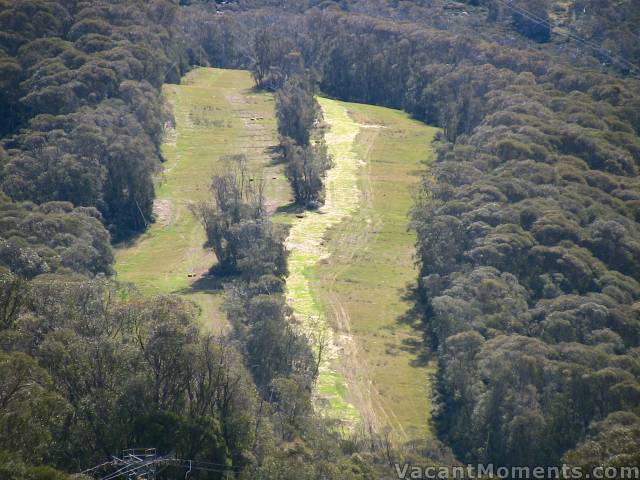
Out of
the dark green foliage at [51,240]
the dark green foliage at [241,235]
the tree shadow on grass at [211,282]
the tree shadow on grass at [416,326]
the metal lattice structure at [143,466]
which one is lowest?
the tree shadow on grass at [211,282]

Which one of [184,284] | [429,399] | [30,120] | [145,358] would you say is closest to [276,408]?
[145,358]

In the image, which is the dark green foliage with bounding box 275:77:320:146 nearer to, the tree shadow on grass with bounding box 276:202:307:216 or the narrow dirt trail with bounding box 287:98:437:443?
the narrow dirt trail with bounding box 287:98:437:443

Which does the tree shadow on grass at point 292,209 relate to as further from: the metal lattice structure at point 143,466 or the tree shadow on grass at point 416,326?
the metal lattice structure at point 143,466

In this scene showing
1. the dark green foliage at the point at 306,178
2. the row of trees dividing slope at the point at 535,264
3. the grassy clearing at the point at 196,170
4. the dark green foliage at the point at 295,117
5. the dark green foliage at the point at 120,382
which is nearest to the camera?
the dark green foliage at the point at 120,382

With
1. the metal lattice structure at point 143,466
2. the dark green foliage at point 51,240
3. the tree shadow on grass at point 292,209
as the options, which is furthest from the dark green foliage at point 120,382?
the tree shadow on grass at point 292,209

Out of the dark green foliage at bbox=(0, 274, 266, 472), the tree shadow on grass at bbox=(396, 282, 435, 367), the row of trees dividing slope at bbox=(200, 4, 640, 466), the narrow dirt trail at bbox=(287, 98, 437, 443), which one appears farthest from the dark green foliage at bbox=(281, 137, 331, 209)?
the dark green foliage at bbox=(0, 274, 266, 472)

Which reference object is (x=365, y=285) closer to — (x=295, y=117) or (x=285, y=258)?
(x=285, y=258)
